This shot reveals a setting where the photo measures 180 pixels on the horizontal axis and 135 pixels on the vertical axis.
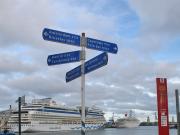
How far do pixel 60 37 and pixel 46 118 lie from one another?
130640 mm

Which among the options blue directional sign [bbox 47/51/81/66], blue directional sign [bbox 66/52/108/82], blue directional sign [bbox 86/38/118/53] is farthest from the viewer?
blue directional sign [bbox 86/38/118/53]

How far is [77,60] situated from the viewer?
13133 millimetres

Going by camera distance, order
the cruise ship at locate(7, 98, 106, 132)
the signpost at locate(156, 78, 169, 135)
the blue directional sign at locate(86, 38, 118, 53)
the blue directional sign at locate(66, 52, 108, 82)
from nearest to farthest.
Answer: the signpost at locate(156, 78, 169, 135)
the blue directional sign at locate(66, 52, 108, 82)
the blue directional sign at locate(86, 38, 118, 53)
the cruise ship at locate(7, 98, 106, 132)

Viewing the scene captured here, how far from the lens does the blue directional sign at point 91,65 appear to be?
12.7 meters

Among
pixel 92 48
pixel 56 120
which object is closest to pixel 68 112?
pixel 56 120

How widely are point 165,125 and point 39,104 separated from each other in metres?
137

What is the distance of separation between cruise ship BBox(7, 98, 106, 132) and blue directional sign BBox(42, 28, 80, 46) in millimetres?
125647

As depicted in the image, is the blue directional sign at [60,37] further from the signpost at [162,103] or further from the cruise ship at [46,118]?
the cruise ship at [46,118]

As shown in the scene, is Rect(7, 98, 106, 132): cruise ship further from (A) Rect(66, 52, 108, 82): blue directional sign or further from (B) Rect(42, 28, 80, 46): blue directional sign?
(B) Rect(42, 28, 80, 46): blue directional sign

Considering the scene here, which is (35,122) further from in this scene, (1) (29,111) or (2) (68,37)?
(2) (68,37)

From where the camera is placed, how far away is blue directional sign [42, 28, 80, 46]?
12.4 m

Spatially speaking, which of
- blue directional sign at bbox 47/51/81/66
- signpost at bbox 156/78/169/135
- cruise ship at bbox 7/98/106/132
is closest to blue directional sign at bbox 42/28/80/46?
blue directional sign at bbox 47/51/81/66

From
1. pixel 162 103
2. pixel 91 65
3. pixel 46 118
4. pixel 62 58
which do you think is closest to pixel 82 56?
pixel 91 65

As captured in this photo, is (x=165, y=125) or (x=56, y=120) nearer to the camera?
(x=165, y=125)
